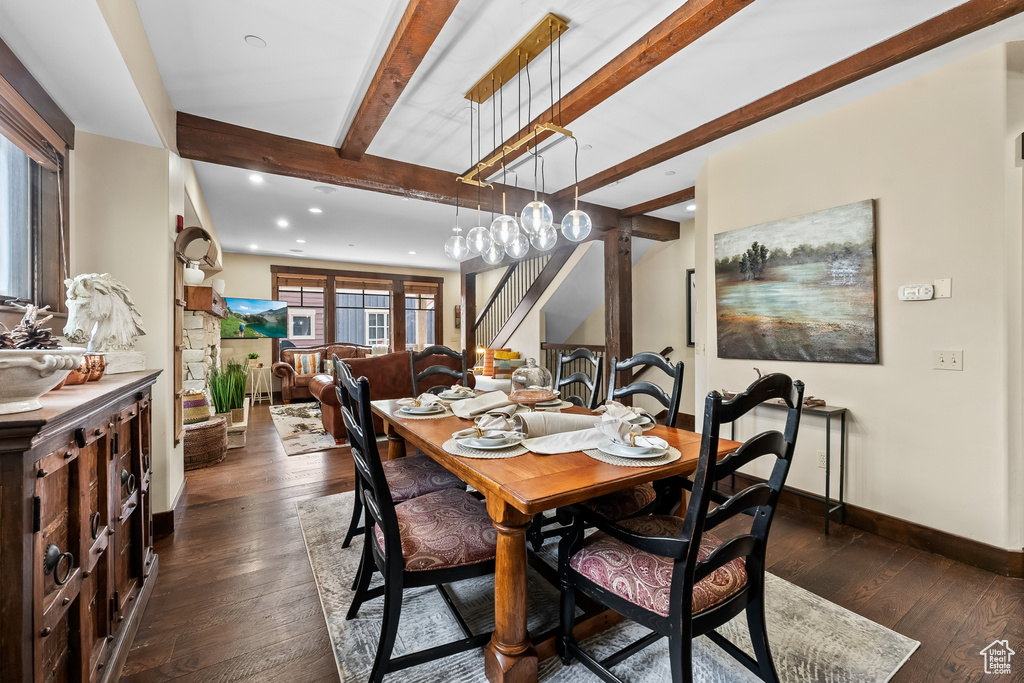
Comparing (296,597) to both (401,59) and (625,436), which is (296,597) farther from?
(401,59)

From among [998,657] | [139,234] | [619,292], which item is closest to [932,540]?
[998,657]

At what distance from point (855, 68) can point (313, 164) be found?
333 centimetres

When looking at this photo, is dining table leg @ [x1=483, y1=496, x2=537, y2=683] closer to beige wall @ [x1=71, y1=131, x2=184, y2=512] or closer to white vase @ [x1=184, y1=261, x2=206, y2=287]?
beige wall @ [x1=71, y1=131, x2=184, y2=512]

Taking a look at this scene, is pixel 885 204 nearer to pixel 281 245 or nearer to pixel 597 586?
pixel 597 586

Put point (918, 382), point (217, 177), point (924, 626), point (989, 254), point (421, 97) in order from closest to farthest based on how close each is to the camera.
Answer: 1. point (924, 626)
2. point (989, 254)
3. point (918, 382)
4. point (421, 97)
5. point (217, 177)

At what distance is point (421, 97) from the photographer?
2.55m

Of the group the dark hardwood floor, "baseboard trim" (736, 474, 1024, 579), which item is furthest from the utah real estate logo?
"baseboard trim" (736, 474, 1024, 579)

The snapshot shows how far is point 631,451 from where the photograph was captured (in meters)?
1.42

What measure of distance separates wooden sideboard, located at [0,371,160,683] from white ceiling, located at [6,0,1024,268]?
129 centimetres

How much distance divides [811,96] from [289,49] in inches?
108

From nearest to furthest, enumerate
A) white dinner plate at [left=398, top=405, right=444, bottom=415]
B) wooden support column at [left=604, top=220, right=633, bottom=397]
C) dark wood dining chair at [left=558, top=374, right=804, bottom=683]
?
dark wood dining chair at [left=558, top=374, right=804, bottom=683], white dinner plate at [left=398, top=405, right=444, bottom=415], wooden support column at [left=604, top=220, right=633, bottom=397]

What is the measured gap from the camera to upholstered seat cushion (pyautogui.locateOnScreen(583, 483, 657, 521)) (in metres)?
1.75

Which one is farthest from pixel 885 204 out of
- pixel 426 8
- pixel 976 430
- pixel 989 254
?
pixel 426 8

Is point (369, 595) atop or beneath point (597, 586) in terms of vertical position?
beneath
